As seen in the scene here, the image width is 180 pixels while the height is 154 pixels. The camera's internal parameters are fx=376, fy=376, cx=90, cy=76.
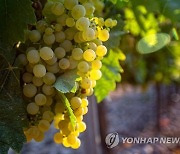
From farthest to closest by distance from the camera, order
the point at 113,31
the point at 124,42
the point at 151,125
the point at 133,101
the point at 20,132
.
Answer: the point at 133,101 → the point at 151,125 → the point at 124,42 → the point at 113,31 → the point at 20,132

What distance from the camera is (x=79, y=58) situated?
0.47 meters

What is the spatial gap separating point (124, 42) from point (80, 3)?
659mm

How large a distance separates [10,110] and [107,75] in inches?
12.7

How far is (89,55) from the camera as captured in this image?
0.47 metres

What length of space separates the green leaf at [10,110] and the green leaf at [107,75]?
0.90 feet

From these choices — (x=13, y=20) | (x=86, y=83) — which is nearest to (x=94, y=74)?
(x=86, y=83)

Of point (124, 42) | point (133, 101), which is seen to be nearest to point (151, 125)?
point (133, 101)

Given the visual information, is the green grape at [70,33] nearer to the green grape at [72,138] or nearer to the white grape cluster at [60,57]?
the white grape cluster at [60,57]

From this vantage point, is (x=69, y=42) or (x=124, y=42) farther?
(x=124, y=42)

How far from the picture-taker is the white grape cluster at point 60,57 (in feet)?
1.53

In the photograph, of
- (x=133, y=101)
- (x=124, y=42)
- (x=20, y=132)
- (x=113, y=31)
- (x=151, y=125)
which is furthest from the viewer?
(x=133, y=101)

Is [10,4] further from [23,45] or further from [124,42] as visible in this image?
[124,42]

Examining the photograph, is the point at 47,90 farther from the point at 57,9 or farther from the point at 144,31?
the point at 144,31

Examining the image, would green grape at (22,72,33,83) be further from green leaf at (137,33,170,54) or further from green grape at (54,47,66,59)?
green leaf at (137,33,170,54)
